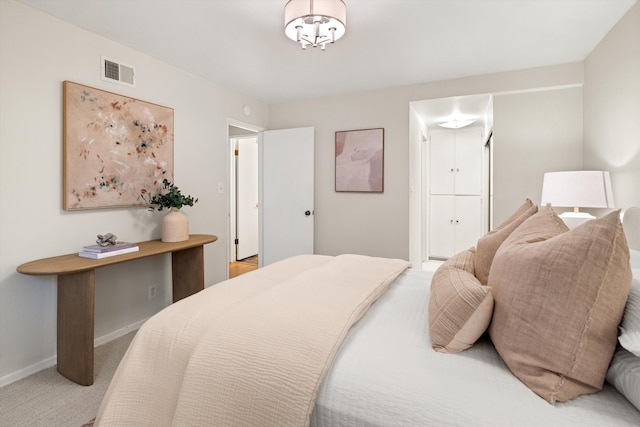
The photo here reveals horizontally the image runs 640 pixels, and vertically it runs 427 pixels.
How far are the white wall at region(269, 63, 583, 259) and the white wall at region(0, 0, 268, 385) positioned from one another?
1922mm

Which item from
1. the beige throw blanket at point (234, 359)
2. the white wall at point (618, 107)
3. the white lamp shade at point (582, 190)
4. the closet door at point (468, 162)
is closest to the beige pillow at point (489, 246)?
the beige throw blanket at point (234, 359)

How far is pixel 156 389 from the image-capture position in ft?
3.68

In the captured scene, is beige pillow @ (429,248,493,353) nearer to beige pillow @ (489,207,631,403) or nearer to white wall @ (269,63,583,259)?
beige pillow @ (489,207,631,403)

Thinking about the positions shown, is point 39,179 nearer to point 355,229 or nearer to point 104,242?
point 104,242

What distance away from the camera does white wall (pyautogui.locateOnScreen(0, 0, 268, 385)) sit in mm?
2051

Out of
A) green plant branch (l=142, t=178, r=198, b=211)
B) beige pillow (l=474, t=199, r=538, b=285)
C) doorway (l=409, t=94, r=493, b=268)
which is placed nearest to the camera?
beige pillow (l=474, t=199, r=538, b=285)

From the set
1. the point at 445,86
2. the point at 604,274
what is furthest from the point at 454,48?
the point at 604,274

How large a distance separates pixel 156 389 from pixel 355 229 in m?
3.10

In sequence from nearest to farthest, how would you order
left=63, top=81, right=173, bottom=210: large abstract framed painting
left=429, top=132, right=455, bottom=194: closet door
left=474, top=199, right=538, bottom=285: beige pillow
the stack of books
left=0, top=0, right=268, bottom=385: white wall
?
1. left=474, top=199, right=538, bottom=285: beige pillow
2. left=0, top=0, right=268, bottom=385: white wall
3. the stack of books
4. left=63, top=81, right=173, bottom=210: large abstract framed painting
5. left=429, top=132, right=455, bottom=194: closet door

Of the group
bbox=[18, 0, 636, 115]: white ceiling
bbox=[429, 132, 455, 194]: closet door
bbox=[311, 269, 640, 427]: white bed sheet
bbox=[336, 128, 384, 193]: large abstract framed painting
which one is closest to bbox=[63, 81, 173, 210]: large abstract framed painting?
bbox=[18, 0, 636, 115]: white ceiling

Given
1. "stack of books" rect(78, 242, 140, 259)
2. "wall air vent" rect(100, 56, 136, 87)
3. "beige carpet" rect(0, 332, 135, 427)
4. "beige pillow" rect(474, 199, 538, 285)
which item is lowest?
"beige carpet" rect(0, 332, 135, 427)

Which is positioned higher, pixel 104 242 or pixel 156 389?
pixel 104 242

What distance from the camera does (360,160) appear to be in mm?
3965

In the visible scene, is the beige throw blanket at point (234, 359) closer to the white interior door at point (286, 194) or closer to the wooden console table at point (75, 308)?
the wooden console table at point (75, 308)
